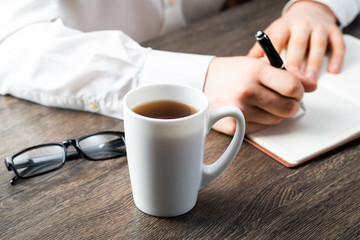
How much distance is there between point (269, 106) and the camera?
30.2 inches

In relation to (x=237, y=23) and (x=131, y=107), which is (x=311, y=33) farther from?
(x=131, y=107)

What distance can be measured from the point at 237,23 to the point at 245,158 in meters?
0.63

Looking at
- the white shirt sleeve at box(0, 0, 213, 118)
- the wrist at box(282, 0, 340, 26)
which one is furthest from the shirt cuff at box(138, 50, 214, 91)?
the wrist at box(282, 0, 340, 26)

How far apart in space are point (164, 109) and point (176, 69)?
0.93 feet

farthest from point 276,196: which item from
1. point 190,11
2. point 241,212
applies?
point 190,11

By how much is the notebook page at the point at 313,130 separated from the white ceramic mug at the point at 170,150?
7.2 inches

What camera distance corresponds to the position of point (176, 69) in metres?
0.85

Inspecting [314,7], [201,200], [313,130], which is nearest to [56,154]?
[201,200]

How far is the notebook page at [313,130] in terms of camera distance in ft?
2.41

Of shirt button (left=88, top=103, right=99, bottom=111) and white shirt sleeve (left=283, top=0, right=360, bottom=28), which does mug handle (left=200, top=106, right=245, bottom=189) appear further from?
white shirt sleeve (left=283, top=0, right=360, bottom=28)

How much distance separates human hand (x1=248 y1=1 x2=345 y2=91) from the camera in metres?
0.98

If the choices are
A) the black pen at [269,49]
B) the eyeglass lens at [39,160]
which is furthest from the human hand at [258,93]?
the eyeglass lens at [39,160]

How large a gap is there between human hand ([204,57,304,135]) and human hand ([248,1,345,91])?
0.20 metres

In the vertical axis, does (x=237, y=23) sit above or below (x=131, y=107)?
below
